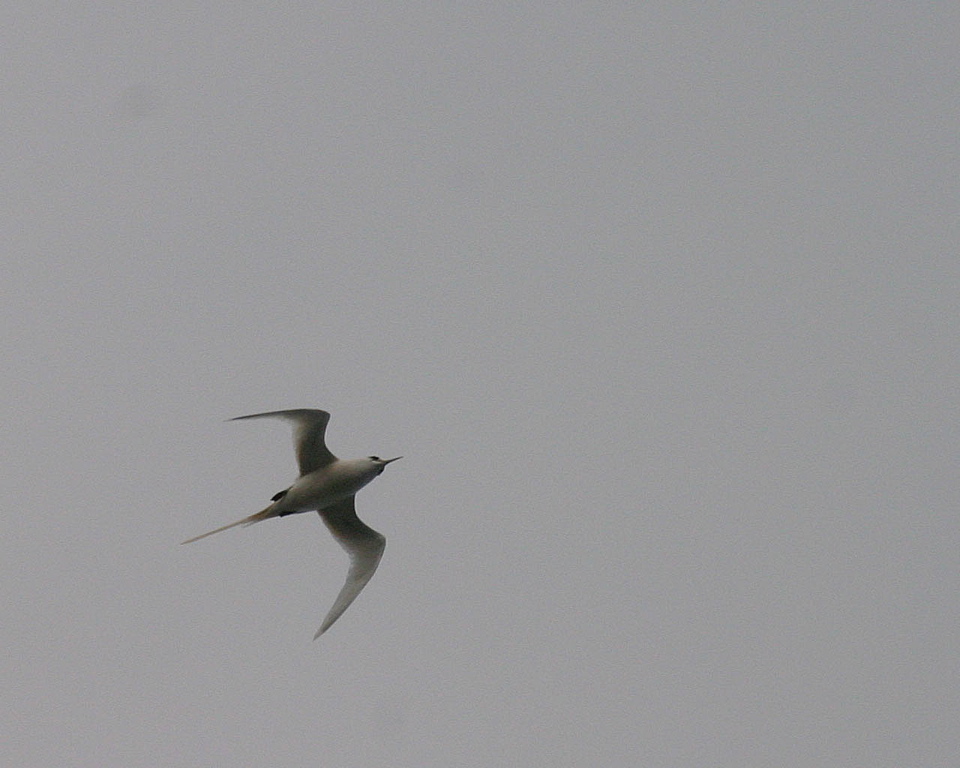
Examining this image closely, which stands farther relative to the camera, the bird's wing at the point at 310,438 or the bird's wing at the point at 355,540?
the bird's wing at the point at 355,540

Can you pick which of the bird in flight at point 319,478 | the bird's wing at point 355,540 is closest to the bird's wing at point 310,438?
the bird in flight at point 319,478

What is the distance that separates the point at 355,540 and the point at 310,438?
8.94ft

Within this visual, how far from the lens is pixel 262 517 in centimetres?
2206

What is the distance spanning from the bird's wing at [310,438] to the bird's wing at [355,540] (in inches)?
Answer: 55.9

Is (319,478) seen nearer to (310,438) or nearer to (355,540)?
(310,438)

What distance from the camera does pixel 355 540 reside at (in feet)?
78.4

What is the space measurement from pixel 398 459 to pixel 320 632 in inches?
135

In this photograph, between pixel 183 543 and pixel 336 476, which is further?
pixel 336 476

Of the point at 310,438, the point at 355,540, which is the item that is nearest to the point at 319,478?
the point at 310,438

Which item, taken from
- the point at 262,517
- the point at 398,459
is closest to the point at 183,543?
the point at 262,517

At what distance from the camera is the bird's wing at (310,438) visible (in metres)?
21.7

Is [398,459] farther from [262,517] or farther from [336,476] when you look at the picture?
[262,517]

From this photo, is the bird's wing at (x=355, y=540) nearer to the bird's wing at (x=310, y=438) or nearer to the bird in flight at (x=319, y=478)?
the bird in flight at (x=319, y=478)

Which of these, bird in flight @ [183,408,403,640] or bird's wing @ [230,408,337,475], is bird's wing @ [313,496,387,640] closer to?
bird in flight @ [183,408,403,640]
